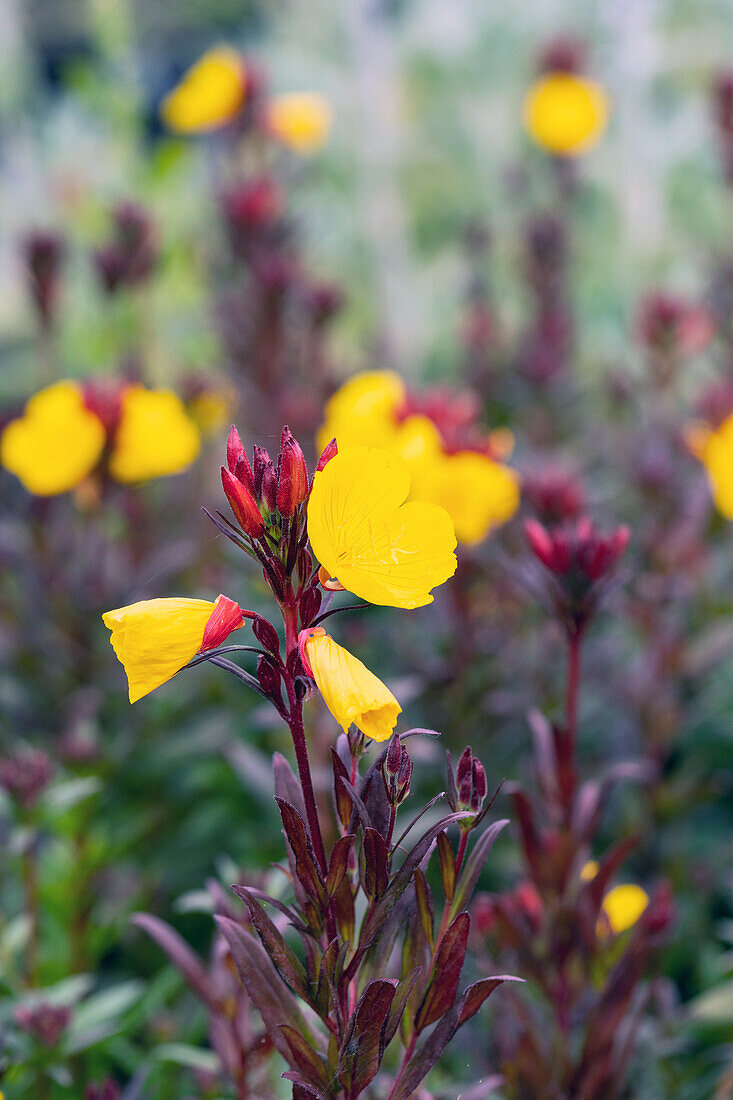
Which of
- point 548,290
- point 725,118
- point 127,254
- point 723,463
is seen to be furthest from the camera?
point 548,290

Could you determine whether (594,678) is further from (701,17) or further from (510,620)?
(701,17)

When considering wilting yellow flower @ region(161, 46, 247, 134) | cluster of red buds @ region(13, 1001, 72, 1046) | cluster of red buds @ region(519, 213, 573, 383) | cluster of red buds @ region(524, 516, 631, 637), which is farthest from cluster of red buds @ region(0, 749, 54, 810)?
wilting yellow flower @ region(161, 46, 247, 134)

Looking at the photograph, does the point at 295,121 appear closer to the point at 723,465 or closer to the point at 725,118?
the point at 725,118

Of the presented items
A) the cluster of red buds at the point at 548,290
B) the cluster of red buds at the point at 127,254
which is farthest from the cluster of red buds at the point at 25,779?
the cluster of red buds at the point at 548,290

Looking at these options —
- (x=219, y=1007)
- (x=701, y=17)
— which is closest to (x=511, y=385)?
(x=219, y=1007)

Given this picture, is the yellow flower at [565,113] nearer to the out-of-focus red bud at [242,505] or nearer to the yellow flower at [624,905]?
the yellow flower at [624,905]

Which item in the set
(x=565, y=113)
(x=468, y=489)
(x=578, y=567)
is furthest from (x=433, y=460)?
(x=565, y=113)

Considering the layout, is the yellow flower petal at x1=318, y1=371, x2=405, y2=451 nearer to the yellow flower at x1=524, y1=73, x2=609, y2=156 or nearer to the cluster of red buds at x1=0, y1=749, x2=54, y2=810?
the cluster of red buds at x1=0, y1=749, x2=54, y2=810
